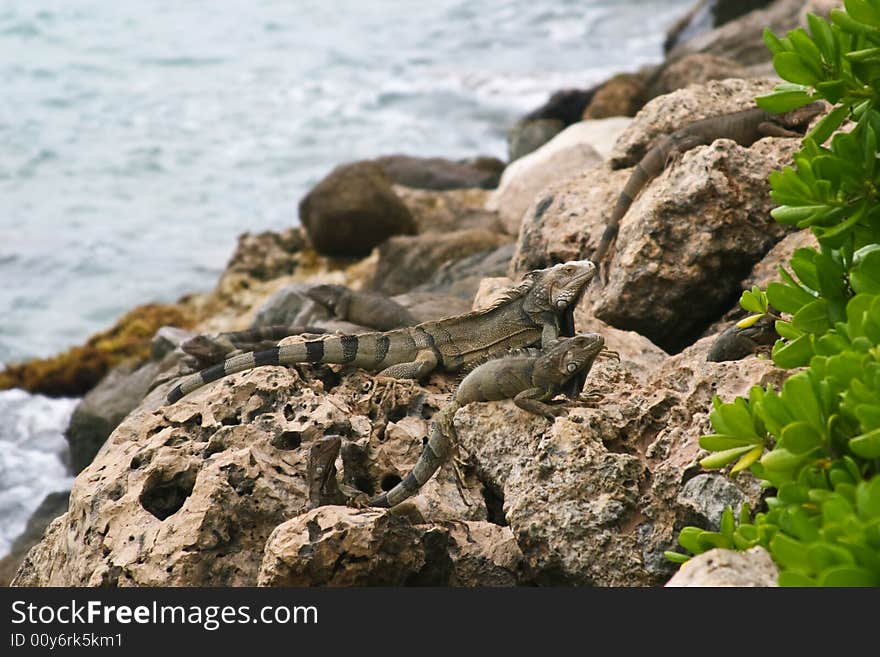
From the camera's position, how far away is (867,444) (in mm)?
2344

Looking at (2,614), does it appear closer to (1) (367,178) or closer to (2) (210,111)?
(1) (367,178)

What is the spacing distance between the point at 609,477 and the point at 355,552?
810 mm

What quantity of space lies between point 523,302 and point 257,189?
1488cm

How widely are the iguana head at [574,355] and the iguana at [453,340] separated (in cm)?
81

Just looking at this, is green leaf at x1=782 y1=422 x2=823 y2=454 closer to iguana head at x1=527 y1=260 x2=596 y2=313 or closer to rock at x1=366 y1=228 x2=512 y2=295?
iguana head at x1=527 y1=260 x2=596 y2=313

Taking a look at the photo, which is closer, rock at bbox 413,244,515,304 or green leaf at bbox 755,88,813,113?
green leaf at bbox 755,88,813,113

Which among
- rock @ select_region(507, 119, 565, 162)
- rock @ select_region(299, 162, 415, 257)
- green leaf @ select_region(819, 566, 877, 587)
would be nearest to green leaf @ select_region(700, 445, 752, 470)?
green leaf @ select_region(819, 566, 877, 587)

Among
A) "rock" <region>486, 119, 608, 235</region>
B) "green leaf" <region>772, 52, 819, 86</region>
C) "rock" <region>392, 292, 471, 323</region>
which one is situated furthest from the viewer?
"rock" <region>486, 119, 608, 235</region>

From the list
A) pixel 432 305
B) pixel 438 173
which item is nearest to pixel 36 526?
pixel 432 305

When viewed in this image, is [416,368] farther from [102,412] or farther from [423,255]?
[423,255]

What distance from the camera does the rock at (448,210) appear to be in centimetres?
1222

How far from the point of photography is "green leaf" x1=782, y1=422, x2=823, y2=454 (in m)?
2.48

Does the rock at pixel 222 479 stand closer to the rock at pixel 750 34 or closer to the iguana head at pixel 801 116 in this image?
the iguana head at pixel 801 116

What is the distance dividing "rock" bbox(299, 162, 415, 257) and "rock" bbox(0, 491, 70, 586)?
457cm
